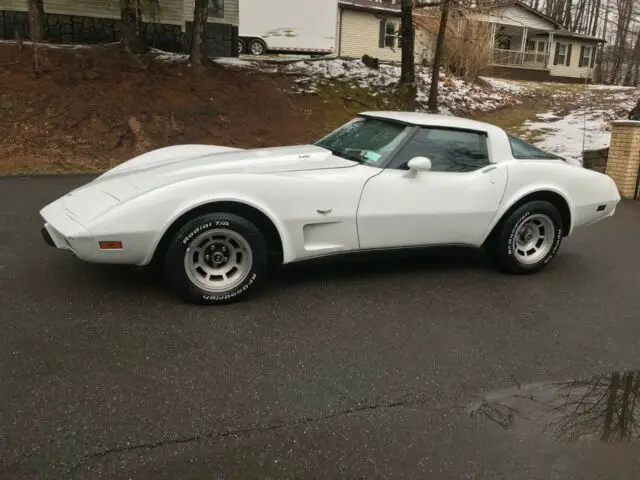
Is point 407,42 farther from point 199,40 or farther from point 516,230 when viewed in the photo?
point 516,230

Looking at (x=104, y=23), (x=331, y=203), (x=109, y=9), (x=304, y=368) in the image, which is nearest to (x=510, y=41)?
(x=109, y=9)

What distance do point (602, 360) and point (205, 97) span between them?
12.6m

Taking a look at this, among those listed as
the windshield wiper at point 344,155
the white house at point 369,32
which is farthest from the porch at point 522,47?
the windshield wiper at point 344,155

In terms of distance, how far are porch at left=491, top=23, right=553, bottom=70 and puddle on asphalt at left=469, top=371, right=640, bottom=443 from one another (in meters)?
32.6

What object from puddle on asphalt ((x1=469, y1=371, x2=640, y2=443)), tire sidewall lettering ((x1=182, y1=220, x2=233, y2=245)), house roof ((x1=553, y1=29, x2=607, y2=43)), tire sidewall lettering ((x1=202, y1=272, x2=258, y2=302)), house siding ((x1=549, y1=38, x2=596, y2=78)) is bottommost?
puddle on asphalt ((x1=469, y1=371, x2=640, y2=443))

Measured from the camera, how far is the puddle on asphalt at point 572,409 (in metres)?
2.84

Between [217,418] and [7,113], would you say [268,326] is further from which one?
[7,113]

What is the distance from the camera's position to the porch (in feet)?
114

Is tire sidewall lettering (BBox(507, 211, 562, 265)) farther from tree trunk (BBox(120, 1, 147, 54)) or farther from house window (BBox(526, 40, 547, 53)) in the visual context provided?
house window (BBox(526, 40, 547, 53))

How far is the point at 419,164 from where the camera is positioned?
4.49 m

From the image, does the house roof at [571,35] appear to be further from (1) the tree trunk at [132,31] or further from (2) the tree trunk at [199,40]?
(1) the tree trunk at [132,31]

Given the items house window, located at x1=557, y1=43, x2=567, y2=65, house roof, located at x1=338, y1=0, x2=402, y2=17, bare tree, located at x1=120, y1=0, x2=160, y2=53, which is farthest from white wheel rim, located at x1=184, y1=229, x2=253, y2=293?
house window, located at x1=557, y1=43, x2=567, y2=65

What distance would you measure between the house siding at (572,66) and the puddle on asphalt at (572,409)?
39233 millimetres

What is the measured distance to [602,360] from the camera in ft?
11.9
